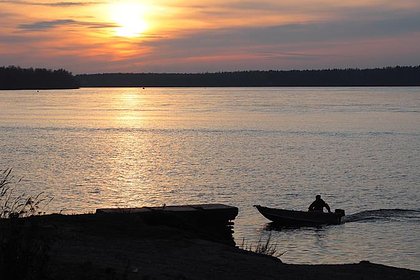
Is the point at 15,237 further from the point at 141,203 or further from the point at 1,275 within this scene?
the point at 141,203

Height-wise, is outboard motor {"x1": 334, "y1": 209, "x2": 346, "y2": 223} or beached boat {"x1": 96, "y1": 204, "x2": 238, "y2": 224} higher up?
beached boat {"x1": 96, "y1": 204, "x2": 238, "y2": 224}

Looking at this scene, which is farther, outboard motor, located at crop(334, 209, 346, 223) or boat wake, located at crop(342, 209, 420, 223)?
boat wake, located at crop(342, 209, 420, 223)

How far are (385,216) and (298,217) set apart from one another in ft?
16.2

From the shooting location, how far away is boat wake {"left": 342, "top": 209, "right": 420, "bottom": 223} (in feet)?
114

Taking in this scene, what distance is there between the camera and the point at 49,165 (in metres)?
53.2

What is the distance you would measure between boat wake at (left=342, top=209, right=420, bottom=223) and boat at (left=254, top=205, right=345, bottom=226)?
143cm

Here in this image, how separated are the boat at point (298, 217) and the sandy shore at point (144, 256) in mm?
17868

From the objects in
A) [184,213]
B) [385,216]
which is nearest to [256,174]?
[385,216]

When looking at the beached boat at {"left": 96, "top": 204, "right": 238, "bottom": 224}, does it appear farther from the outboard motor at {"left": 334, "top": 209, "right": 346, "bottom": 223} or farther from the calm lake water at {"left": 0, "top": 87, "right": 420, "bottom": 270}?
the outboard motor at {"left": 334, "top": 209, "right": 346, "bottom": 223}

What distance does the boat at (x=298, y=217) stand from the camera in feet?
109

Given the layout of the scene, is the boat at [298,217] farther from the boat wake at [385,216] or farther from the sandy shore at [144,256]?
the sandy shore at [144,256]

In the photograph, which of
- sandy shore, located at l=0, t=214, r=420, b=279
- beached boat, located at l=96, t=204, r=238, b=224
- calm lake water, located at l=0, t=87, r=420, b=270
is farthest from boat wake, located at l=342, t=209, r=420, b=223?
sandy shore, located at l=0, t=214, r=420, b=279

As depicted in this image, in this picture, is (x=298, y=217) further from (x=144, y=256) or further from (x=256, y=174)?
(x=144, y=256)

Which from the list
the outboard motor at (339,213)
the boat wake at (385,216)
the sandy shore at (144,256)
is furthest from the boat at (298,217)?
the sandy shore at (144,256)
